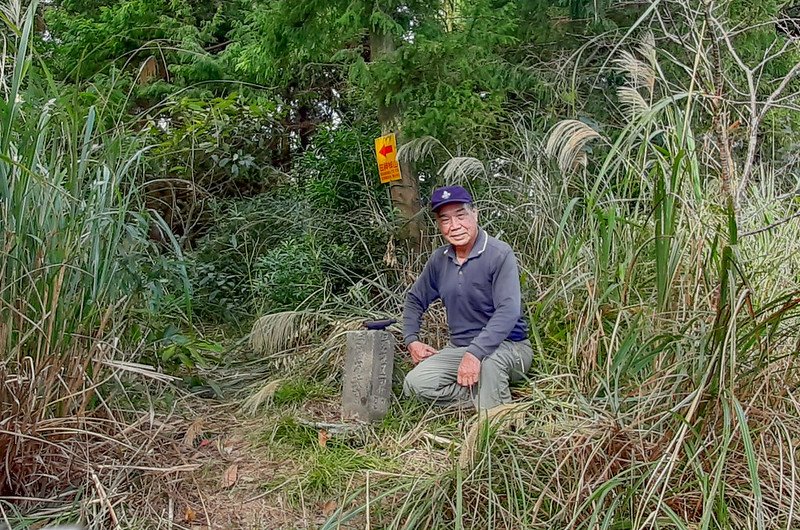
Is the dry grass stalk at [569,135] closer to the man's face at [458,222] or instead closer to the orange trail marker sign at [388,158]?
the man's face at [458,222]

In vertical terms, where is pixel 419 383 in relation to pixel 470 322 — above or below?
below

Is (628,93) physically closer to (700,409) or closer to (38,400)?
(700,409)

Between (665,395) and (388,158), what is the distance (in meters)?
2.67

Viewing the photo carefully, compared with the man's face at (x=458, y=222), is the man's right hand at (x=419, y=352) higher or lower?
lower

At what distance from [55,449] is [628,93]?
95.0 inches

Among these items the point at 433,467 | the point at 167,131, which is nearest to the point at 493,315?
the point at 433,467

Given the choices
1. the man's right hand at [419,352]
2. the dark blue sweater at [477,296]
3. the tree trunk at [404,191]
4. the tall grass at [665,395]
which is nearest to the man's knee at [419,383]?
the man's right hand at [419,352]

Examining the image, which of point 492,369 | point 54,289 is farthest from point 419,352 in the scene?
point 54,289

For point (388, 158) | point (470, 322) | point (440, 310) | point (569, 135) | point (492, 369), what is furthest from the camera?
point (388, 158)

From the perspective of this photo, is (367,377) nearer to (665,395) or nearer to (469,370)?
(469,370)

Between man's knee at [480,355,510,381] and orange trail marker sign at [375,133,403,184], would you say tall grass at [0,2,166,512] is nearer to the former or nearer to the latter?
man's knee at [480,355,510,381]

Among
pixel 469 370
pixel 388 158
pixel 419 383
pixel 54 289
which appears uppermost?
pixel 388 158

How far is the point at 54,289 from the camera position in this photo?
2018 millimetres

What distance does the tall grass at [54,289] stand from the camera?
194 centimetres
